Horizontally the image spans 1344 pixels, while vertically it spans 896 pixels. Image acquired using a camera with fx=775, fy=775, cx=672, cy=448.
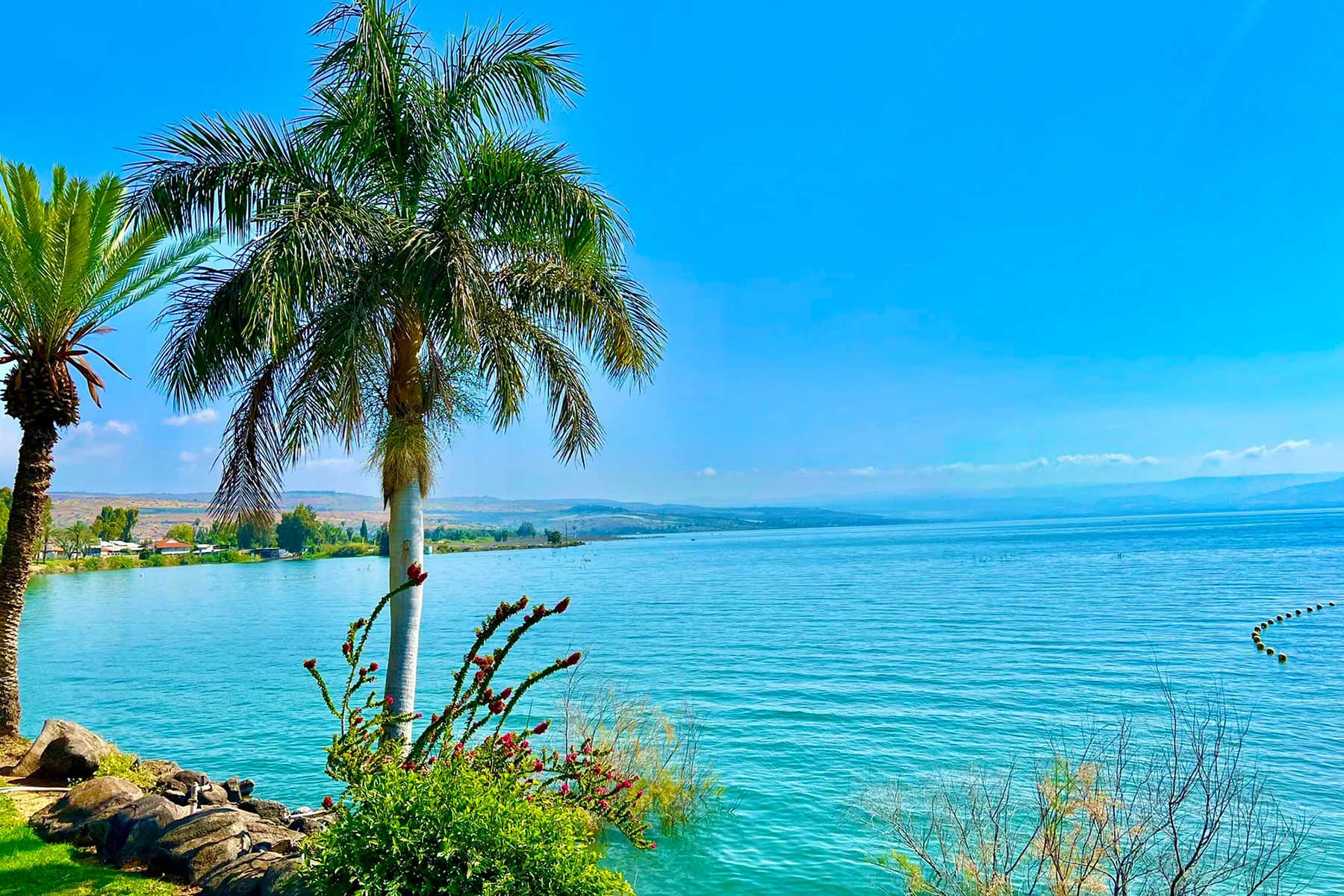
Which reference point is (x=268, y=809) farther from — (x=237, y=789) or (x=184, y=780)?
(x=184, y=780)

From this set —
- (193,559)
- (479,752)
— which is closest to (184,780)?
(479,752)

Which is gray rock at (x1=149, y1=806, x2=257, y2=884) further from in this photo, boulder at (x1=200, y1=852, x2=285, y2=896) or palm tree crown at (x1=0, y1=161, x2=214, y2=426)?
palm tree crown at (x1=0, y1=161, x2=214, y2=426)

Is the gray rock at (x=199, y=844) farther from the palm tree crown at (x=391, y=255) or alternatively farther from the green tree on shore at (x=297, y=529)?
the green tree on shore at (x=297, y=529)

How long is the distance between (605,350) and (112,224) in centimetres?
816

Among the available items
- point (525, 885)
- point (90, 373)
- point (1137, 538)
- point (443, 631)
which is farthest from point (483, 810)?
point (1137, 538)

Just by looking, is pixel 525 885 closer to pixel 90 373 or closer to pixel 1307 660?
pixel 90 373

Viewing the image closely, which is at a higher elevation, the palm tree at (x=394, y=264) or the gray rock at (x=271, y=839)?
the palm tree at (x=394, y=264)

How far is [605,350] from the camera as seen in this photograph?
447 inches

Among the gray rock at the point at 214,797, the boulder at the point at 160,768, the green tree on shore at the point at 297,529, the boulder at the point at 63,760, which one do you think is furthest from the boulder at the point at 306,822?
the green tree on shore at the point at 297,529

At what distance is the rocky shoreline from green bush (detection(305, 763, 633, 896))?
95cm

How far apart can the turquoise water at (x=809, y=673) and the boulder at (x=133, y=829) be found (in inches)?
211

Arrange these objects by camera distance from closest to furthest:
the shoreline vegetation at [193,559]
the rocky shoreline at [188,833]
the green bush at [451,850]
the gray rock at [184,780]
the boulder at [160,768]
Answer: the green bush at [451,850] → the rocky shoreline at [188,833] → the gray rock at [184,780] → the boulder at [160,768] → the shoreline vegetation at [193,559]

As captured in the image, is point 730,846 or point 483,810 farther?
point 730,846

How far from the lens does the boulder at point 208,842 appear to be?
21.6 feet
